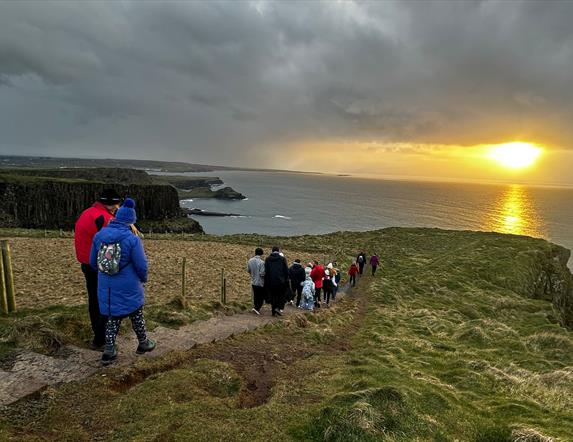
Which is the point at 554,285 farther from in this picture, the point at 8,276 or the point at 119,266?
the point at 8,276

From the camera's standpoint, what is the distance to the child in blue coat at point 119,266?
743 centimetres

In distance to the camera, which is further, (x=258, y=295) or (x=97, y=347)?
(x=258, y=295)

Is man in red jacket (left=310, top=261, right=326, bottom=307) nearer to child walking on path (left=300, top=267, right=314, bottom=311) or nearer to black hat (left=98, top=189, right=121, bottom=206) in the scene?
child walking on path (left=300, top=267, right=314, bottom=311)

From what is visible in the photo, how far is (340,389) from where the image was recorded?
26.6ft

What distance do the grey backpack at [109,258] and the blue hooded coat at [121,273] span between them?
0.07 m

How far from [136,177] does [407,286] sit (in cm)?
14993

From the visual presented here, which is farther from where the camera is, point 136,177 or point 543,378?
point 136,177

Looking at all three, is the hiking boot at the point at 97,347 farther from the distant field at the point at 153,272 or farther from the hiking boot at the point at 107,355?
the distant field at the point at 153,272

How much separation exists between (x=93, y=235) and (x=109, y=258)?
4.18 ft

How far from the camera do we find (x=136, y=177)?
521 feet

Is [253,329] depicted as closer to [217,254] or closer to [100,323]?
[100,323]

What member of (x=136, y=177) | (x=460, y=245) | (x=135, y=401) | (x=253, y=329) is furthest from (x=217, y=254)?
(x=136, y=177)

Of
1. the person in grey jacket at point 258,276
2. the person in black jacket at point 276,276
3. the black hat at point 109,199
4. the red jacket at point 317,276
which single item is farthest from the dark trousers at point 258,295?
the black hat at point 109,199

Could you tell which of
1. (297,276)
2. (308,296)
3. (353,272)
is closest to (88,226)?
(297,276)
